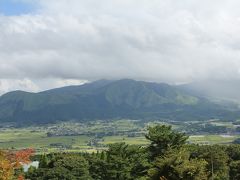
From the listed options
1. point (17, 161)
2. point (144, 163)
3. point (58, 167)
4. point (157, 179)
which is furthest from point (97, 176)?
point (17, 161)

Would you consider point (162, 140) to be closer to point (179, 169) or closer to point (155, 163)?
point (155, 163)

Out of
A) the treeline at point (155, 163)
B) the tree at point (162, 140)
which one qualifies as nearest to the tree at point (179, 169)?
the treeline at point (155, 163)

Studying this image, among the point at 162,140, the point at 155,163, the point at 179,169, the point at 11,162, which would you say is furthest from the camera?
the point at 162,140

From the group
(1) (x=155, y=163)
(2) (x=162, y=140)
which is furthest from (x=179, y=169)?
(2) (x=162, y=140)

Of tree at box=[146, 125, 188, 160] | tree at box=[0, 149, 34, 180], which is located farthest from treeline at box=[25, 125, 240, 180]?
tree at box=[0, 149, 34, 180]

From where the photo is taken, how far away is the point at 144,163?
6075cm

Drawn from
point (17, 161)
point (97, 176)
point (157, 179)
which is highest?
point (17, 161)

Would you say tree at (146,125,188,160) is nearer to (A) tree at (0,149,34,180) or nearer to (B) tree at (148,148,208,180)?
(B) tree at (148,148,208,180)

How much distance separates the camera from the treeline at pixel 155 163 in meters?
39.0

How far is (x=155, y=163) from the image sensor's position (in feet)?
146

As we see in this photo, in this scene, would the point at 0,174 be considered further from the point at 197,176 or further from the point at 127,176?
the point at 127,176

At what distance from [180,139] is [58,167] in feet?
99.5

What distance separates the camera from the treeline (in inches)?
1537

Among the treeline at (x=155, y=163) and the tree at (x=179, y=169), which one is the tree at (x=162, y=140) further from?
the tree at (x=179, y=169)
